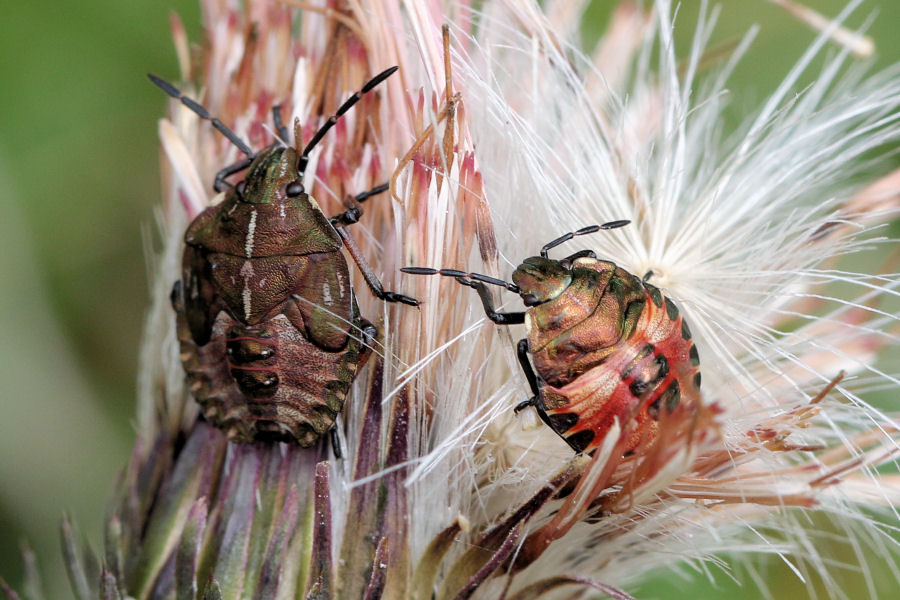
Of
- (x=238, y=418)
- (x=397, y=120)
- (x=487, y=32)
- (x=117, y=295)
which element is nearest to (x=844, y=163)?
(x=487, y=32)

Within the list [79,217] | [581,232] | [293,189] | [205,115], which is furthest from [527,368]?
[79,217]

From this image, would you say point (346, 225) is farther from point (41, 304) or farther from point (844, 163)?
point (41, 304)

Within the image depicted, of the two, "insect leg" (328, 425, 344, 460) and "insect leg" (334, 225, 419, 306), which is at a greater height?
"insect leg" (334, 225, 419, 306)

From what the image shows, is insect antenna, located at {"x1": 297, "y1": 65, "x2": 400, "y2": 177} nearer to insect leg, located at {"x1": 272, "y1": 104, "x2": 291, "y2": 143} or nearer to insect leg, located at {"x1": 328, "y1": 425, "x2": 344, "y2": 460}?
insect leg, located at {"x1": 272, "y1": 104, "x2": 291, "y2": 143}

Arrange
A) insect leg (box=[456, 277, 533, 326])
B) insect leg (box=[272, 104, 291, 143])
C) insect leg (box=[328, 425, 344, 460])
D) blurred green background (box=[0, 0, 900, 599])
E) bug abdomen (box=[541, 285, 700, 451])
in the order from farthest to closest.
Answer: blurred green background (box=[0, 0, 900, 599]), insect leg (box=[272, 104, 291, 143]), insect leg (box=[328, 425, 344, 460]), insect leg (box=[456, 277, 533, 326]), bug abdomen (box=[541, 285, 700, 451])

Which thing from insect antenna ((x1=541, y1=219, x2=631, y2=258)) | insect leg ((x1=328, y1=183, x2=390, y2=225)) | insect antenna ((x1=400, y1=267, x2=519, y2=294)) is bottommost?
insect antenna ((x1=400, y1=267, x2=519, y2=294))

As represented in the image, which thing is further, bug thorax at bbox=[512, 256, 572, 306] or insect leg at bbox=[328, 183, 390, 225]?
insect leg at bbox=[328, 183, 390, 225]

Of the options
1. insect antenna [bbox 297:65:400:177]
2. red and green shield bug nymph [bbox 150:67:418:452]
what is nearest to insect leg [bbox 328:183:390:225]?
red and green shield bug nymph [bbox 150:67:418:452]
